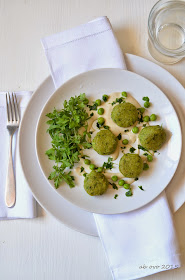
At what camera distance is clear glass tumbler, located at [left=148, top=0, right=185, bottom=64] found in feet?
5.59

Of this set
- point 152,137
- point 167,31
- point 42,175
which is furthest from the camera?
point 167,31

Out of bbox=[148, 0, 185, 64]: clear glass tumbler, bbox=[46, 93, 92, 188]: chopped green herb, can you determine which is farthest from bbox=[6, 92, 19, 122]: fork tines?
bbox=[148, 0, 185, 64]: clear glass tumbler

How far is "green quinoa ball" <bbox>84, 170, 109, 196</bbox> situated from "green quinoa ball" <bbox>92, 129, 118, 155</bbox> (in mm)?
124

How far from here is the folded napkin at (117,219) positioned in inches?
61.7

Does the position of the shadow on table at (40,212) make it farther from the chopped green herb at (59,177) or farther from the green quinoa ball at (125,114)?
the green quinoa ball at (125,114)

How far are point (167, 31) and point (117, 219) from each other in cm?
110

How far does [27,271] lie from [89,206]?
1.78 ft

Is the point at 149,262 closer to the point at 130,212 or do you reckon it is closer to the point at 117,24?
the point at 130,212

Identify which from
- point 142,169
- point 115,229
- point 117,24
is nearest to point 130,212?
point 115,229

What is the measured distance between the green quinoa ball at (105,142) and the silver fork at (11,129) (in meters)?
0.46

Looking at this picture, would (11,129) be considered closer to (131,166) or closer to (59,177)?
(59,177)

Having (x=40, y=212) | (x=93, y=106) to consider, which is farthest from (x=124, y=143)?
(x=40, y=212)

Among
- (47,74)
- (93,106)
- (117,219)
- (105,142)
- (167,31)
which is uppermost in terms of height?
(167,31)

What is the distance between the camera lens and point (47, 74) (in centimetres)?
181
